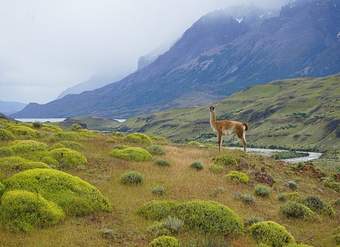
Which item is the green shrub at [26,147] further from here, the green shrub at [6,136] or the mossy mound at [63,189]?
the mossy mound at [63,189]

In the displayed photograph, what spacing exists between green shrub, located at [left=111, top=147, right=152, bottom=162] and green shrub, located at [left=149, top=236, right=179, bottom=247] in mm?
14812

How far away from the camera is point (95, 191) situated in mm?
19625

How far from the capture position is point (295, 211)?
73.2ft

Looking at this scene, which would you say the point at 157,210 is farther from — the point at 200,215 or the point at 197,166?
the point at 197,166

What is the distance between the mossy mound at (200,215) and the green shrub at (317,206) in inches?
276

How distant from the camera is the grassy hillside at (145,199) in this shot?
1625 centimetres

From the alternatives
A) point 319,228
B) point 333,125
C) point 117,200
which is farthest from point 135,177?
point 333,125

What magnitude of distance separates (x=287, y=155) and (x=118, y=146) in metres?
93.2

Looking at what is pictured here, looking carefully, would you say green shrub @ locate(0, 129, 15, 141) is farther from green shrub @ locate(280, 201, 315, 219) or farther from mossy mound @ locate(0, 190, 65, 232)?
green shrub @ locate(280, 201, 315, 219)

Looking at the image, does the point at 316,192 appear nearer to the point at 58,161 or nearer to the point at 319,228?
the point at 319,228

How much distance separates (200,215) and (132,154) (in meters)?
12.7

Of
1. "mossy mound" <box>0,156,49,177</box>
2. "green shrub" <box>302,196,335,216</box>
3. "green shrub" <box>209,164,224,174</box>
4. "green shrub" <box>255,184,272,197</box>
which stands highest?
"mossy mound" <box>0,156,49,177</box>

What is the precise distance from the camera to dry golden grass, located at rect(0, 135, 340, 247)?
15.6m

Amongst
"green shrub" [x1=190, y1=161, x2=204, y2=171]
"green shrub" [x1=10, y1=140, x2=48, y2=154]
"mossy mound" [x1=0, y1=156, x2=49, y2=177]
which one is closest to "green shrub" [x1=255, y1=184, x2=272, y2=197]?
"green shrub" [x1=190, y1=161, x2=204, y2=171]
